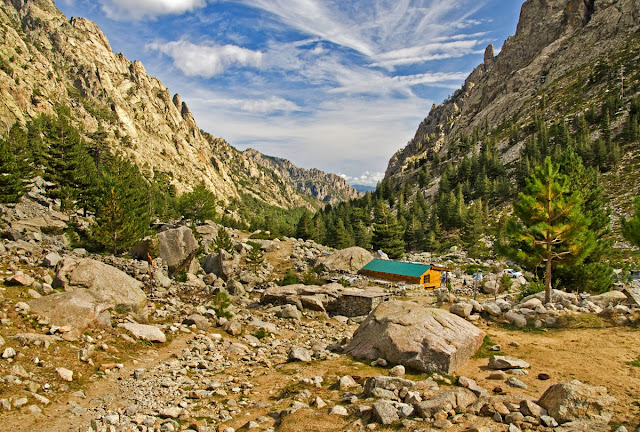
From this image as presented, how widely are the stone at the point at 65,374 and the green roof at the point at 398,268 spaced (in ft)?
116

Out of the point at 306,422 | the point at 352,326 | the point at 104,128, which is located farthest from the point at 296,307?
the point at 104,128

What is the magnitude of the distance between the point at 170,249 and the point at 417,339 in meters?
23.4

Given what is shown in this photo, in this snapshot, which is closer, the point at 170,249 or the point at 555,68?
the point at 170,249

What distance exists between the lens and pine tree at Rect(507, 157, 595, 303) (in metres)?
18.3

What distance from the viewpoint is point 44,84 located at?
12950cm

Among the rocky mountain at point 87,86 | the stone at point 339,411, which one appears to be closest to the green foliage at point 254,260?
the stone at point 339,411

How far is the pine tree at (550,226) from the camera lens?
60.1 feet

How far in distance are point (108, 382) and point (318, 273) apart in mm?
32432

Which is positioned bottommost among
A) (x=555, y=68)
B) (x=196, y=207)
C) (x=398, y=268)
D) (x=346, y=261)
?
(x=398, y=268)

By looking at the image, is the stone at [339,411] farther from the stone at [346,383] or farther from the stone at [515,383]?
the stone at [515,383]

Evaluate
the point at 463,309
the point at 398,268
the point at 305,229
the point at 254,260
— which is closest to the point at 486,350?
the point at 463,309

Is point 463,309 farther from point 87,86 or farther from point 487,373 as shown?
point 87,86

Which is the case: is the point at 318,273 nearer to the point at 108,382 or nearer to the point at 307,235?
the point at 108,382

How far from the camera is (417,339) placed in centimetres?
1141
